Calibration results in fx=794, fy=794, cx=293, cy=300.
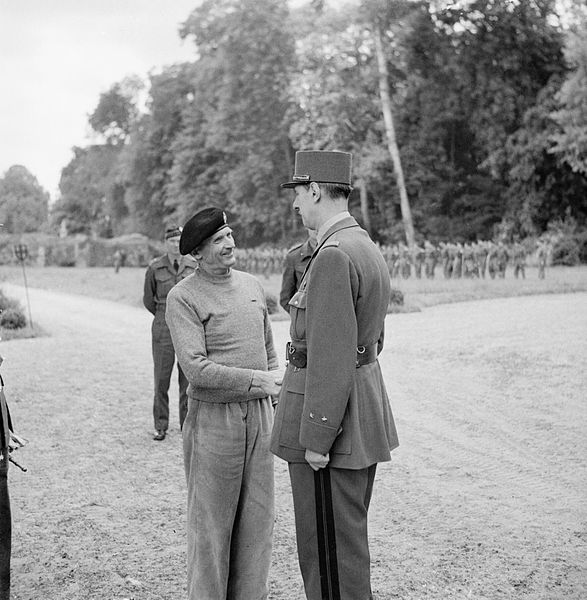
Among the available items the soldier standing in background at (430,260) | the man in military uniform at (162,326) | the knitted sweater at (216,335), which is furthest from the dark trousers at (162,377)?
the soldier standing in background at (430,260)

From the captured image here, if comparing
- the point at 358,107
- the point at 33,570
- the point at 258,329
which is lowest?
the point at 33,570

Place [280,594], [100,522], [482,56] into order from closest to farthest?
[280,594] → [100,522] → [482,56]

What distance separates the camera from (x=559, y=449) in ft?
22.4

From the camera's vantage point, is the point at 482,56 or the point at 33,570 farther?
the point at 482,56

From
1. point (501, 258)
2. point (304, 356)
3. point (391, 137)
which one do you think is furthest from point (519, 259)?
point (304, 356)

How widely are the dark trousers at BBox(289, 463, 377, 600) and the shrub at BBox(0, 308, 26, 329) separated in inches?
581

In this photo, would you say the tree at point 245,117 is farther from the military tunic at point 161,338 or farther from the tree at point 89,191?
the military tunic at point 161,338

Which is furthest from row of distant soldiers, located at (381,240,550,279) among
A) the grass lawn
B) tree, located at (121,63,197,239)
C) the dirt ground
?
tree, located at (121,63,197,239)

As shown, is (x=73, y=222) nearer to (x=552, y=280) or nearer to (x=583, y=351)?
(x=552, y=280)

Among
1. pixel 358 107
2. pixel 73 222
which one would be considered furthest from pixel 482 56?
pixel 73 222

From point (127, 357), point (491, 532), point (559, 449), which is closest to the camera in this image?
point (491, 532)

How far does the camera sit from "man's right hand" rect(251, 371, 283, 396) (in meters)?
3.53

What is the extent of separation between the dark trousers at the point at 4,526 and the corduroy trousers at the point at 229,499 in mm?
830

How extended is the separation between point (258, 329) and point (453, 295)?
1808cm
